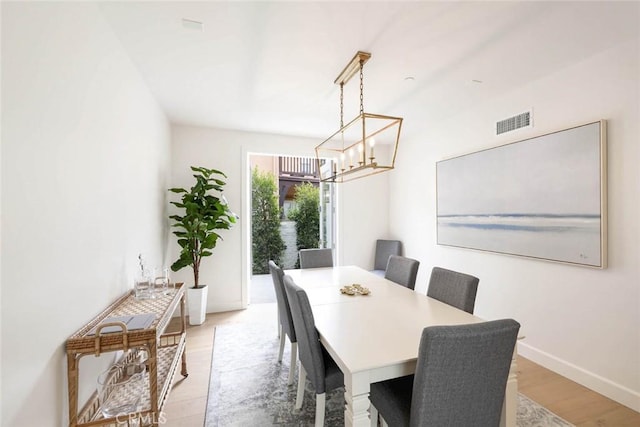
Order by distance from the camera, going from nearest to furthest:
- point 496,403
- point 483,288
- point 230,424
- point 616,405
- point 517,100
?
point 496,403 → point 230,424 → point 616,405 → point 517,100 → point 483,288

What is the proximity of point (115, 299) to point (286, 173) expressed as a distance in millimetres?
5726

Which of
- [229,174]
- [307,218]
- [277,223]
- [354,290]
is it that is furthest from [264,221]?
[354,290]

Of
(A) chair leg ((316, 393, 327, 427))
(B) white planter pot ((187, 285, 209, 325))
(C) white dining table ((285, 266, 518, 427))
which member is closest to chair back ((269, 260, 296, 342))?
(C) white dining table ((285, 266, 518, 427))

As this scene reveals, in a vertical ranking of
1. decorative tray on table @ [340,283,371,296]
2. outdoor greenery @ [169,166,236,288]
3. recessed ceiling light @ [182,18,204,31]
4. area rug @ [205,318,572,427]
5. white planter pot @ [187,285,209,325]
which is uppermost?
recessed ceiling light @ [182,18,204,31]

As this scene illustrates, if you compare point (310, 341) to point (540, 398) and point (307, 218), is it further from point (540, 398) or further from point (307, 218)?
point (307, 218)

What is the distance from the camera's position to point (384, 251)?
A: 4551 mm

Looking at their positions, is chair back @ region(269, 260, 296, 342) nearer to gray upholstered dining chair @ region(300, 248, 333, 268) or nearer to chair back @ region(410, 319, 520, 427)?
gray upholstered dining chair @ region(300, 248, 333, 268)

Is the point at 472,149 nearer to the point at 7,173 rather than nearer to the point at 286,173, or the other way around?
the point at 7,173

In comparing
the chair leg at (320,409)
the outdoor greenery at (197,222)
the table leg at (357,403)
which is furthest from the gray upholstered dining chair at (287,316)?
the outdoor greenery at (197,222)

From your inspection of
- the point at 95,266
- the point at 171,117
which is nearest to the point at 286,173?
the point at 171,117

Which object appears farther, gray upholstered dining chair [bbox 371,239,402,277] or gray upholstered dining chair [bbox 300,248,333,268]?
gray upholstered dining chair [bbox 371,239,402,277]

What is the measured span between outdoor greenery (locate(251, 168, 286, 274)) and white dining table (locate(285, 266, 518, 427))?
148 inches

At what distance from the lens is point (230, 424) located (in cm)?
178

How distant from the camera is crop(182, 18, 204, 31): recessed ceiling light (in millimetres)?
1739
